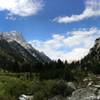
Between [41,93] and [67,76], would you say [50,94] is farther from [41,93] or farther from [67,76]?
[67,76]

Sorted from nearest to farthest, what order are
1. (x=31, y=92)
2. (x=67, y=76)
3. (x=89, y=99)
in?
(x=89, y=99)
(x=31, y=92)
(x=67, y=76)

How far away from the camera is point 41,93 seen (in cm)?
4941

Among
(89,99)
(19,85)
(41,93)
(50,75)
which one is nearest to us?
(89,99)

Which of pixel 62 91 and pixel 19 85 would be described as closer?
pixel 62 91

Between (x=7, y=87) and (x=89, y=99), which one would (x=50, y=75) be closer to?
(x=7, y=87)

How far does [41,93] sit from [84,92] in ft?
24.3

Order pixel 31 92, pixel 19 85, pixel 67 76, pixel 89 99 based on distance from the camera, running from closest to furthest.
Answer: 1. pixel 89 99
2. pixel 31 92
3. pixel 19 85
4. pixel 67 76

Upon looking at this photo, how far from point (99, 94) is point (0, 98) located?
16.6m

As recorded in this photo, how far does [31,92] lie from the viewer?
175 feet

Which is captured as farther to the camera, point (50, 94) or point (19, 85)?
point (19, 85)

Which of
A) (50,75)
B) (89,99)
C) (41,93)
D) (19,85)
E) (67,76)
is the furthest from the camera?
(50,75)

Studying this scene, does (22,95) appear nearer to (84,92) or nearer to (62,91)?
(62,91)

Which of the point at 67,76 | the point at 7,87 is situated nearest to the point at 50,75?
the point at 67,76

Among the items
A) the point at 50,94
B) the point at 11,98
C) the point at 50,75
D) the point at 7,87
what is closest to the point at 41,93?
the point at 50,94
